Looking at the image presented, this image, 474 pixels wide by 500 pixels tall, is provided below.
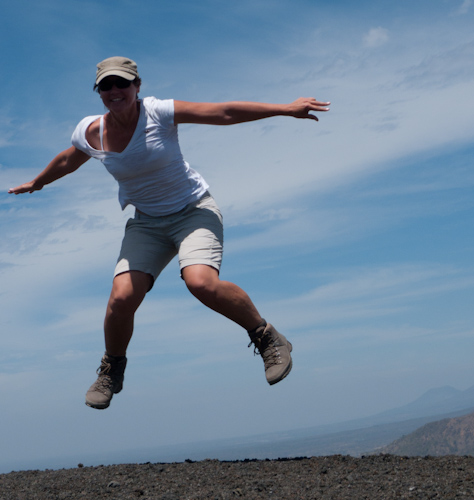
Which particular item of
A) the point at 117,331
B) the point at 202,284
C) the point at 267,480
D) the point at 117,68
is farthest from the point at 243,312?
the point at 117,68

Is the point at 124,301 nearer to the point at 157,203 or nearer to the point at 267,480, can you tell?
the point at 157,203

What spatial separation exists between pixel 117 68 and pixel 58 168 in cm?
174

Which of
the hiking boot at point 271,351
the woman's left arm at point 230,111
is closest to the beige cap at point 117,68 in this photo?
the woman's left arm at point 230,111

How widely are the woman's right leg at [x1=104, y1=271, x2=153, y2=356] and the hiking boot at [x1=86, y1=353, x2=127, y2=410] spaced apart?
1.23 feet

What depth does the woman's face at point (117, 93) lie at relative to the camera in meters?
6.75

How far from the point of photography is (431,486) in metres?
5.71

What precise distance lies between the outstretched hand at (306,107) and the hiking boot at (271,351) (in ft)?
7.70

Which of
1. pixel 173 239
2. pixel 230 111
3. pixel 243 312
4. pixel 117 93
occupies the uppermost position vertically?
pixel 117 93

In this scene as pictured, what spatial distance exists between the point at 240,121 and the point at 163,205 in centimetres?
124

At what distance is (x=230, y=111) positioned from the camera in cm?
693

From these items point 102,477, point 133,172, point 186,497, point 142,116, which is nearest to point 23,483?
point 102,477

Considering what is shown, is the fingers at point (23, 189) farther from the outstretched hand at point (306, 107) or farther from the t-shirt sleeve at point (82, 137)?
the outstretched hand at point (306, 107)

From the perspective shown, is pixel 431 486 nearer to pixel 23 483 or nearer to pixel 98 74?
pixel 23 483

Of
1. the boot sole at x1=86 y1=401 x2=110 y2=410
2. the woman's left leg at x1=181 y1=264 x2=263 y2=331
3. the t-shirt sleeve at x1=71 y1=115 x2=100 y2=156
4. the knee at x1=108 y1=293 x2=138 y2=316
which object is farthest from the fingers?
the boot sole at x1=86 y1=401 x2=110 y2=410
